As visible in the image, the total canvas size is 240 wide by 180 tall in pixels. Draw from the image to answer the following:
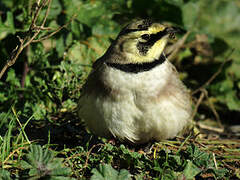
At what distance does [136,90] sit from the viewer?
11.1 ft

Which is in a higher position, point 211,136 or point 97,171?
point 97,171

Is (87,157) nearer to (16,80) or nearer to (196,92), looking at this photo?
(16,80)

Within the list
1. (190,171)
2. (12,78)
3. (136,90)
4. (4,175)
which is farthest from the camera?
(12,78)

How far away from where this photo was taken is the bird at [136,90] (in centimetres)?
340

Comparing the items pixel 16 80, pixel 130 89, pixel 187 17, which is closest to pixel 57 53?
pixel 16 80

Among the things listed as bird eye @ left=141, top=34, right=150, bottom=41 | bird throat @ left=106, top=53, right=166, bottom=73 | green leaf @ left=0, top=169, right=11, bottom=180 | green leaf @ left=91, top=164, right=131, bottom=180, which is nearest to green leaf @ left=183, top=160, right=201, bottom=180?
green leaf @ left=91, top=164, right=131, bottom=180

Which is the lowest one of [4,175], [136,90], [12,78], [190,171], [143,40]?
[190,171]

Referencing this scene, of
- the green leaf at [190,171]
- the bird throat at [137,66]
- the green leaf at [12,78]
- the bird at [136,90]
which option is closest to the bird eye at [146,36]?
the bird at [136,90]

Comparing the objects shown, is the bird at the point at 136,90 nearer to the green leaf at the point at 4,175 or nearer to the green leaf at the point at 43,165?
the green leaf at the point at 43,165

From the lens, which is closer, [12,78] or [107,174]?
[107,174]

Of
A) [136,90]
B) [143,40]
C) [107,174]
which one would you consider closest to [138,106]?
[136,90]

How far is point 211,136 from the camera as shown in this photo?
4.84 metres

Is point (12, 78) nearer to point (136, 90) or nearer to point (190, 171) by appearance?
point (136, 90)

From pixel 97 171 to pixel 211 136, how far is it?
222cm
